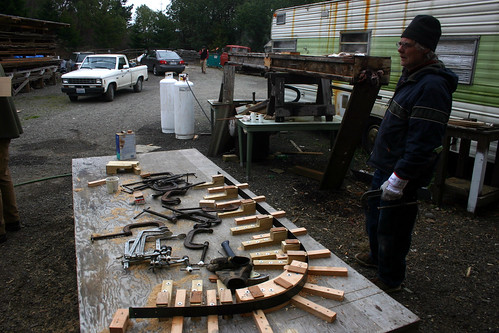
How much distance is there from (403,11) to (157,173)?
5295 millimetres

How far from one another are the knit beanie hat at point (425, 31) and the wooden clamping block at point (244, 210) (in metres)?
1.65

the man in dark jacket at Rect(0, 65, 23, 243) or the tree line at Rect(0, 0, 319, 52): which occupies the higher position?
the tree line at Rect(0, 0, 319, 52)

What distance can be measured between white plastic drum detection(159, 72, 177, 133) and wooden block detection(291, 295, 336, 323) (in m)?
7.34

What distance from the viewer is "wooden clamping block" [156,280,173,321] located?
5.92 feet

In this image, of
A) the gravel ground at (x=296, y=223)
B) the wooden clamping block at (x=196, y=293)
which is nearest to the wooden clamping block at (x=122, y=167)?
the gravel ground at (x=296, y=223)

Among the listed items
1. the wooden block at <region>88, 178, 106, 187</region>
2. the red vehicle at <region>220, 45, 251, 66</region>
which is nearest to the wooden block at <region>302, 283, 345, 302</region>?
the wooden block at <region>88, 178, 106, 187</region>

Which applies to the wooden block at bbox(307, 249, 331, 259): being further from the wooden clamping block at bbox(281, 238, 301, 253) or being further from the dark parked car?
the dark parked car

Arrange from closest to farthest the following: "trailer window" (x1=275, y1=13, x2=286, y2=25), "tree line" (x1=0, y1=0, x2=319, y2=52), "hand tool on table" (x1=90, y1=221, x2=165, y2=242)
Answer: "hand tool on table" (x1=90, y1=221, x2=165, y2=242) < "trailer window" (x1=275, y1=13, x2=286, y2=25) < "tree line" (x1=0, y1=0, x2=319, y2=52)

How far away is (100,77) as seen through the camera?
12.9m

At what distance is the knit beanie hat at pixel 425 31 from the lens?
2.46 m

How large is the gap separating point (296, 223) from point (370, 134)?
138 inches

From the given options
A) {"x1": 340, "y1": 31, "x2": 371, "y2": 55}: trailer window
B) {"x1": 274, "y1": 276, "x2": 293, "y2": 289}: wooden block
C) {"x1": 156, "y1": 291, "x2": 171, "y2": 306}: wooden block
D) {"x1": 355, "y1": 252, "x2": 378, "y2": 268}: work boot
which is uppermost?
{"x1": 340, "y1": 31, "x2": 371, "y2": 55}: trailer window

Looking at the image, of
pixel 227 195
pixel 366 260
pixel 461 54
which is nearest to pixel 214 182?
pixel 227 195

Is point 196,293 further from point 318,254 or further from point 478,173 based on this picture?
point 478,173
